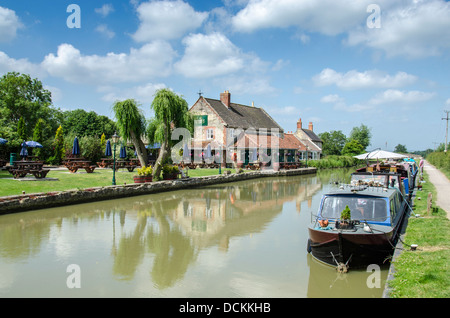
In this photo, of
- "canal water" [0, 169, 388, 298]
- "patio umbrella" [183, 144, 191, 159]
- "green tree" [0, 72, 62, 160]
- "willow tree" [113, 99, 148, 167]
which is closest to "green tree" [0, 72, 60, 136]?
"green tree" [0, 72, 62, 160]

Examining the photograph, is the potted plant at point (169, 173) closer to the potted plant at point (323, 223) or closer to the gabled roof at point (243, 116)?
the potted plant at point (323, 223)

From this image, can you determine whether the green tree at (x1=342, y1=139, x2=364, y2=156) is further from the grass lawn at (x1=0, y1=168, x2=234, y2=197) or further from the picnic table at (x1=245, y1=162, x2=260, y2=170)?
the grass lawn at (x1=0, y1=168, x2=234, y2=197)

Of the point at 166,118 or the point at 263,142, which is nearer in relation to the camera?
the point at 166,118

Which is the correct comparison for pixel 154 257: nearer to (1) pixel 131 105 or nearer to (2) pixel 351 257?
(2) pixel 351 257

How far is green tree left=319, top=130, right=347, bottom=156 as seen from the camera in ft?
245

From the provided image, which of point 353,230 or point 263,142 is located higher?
point 263,142

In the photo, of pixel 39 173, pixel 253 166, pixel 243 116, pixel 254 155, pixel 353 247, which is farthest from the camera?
pixel 243 116

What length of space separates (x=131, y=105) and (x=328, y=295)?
17.4 m

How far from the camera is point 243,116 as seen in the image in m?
46.1

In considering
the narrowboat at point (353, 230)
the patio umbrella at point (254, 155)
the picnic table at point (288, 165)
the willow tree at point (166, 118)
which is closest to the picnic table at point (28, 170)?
the willow tree at point (166, 118)

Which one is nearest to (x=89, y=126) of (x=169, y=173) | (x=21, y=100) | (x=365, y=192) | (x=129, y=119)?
(x=21, y=100)

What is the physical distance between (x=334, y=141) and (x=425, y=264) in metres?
73.2

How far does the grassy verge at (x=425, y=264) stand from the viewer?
5.73m

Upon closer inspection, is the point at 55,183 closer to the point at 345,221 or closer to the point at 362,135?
the point at 345,221
